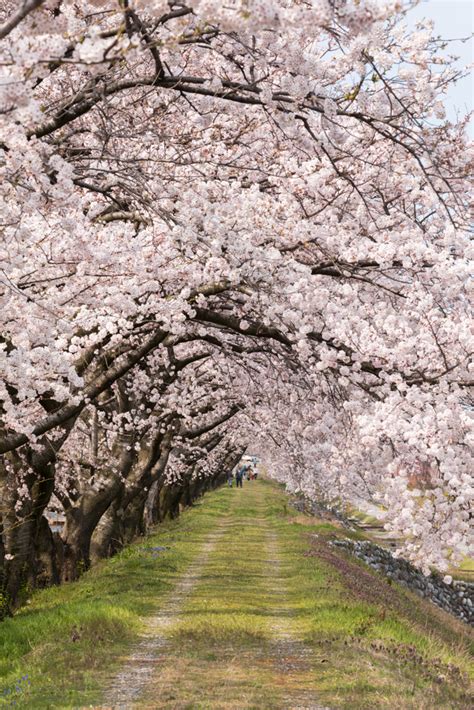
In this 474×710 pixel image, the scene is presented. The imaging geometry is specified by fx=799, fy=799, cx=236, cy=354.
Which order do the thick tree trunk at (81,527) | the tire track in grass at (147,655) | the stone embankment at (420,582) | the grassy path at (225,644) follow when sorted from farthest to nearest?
the stone embankment at (420,582)
the thick tree trunk at (81,527)
the grassy path at (225,644)
the tire track in grass at (147,655)

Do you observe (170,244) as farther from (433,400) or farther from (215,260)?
(433,400)

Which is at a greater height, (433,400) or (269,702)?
(433,400)

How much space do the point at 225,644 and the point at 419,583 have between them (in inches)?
893

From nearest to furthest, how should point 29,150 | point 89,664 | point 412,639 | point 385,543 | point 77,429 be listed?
point 29,150 → point 89,664 → point 412,639 → point 77,429 → point 385,543

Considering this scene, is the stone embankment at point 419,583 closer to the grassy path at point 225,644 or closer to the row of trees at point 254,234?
the grassy path at point 225,644

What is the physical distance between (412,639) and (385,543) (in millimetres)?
36008

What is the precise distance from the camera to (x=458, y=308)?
10.7m

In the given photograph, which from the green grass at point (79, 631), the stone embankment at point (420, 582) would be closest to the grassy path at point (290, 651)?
the green grass at point (79, 631)

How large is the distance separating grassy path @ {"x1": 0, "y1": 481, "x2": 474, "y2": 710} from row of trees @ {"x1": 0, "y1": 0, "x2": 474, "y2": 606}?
6.89 ft

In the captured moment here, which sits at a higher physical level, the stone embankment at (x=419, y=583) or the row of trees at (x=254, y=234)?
the row of trees at (x=254, y=234)

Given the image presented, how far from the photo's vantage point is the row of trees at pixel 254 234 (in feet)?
24.2

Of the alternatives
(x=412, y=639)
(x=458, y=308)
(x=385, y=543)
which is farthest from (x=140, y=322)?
(x=385, y=543)

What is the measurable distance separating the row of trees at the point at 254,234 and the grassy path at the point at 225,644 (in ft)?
6.89

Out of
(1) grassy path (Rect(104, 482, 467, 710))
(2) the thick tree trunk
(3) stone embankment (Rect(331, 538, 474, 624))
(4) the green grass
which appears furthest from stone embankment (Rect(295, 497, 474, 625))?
(2) the thick tree trunk
